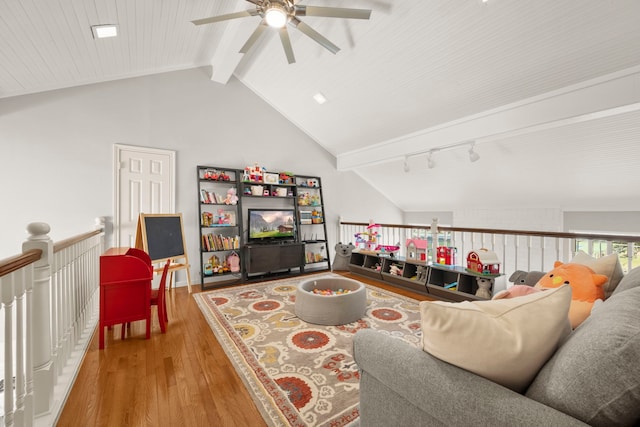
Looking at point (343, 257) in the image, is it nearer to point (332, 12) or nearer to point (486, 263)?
point (486, 263)

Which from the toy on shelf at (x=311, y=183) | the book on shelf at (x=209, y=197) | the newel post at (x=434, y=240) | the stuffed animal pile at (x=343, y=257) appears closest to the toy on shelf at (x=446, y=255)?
the newel post at (x=434, y=240)

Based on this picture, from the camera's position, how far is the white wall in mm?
3256

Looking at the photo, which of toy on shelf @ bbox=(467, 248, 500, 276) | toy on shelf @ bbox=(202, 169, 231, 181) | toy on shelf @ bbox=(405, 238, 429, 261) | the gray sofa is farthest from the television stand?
the gray sofa

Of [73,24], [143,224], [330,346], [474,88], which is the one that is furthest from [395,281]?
[73,24]

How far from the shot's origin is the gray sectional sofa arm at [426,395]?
69 cm

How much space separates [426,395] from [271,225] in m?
4.18

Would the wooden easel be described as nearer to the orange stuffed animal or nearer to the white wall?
the white wall

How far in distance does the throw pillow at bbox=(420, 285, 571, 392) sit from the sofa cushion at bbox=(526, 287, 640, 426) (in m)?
0.06

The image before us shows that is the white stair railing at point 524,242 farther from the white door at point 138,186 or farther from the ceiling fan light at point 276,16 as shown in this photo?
the white door at point 138,186

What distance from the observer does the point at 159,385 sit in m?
1.80

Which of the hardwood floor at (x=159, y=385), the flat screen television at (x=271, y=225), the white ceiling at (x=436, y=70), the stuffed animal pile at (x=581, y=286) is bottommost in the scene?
the hardwood floor at (x=159, y=385)

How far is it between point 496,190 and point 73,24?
20.6 feet

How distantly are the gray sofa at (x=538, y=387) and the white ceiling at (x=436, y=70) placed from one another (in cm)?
275

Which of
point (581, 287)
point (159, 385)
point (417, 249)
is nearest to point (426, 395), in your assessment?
point (581, 287)
